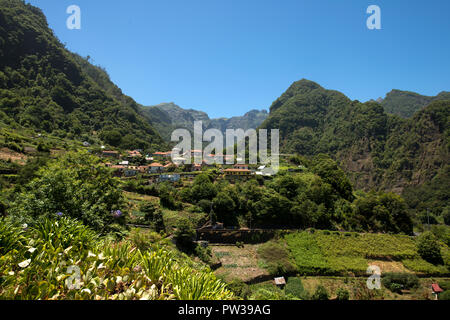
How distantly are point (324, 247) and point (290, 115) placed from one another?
80853mm

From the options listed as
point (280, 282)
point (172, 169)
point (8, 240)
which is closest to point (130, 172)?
point (172, 169)

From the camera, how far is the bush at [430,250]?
868 inches

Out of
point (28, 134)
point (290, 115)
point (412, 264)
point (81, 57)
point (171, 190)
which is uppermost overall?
point (81, 57)

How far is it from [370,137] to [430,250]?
6287cm

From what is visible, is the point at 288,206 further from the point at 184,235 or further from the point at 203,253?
the point at 184,235

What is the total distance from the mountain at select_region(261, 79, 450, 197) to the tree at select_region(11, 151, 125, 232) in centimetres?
7248

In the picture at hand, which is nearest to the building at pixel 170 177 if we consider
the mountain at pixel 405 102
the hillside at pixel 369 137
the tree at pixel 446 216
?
the tree at pixel 446 216

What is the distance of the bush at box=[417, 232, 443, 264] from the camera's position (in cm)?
2205

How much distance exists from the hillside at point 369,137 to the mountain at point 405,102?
4550 cm

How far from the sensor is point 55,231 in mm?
4059

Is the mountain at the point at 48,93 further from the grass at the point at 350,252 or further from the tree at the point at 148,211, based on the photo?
the grass at the point at 350,252

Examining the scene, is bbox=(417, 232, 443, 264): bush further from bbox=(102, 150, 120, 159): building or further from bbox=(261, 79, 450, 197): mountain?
bbox=(102, 150, 120, 159): building
